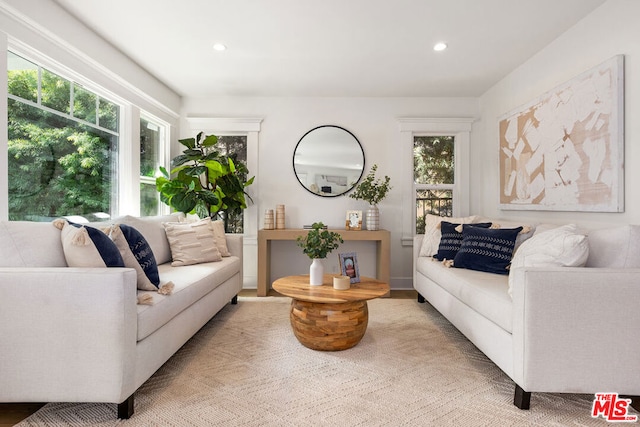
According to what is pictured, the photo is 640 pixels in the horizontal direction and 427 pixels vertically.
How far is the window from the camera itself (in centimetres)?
385

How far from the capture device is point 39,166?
2441mm

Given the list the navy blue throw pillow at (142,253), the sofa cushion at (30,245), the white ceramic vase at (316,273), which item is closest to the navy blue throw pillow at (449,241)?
the white ceramic vase at (316,273)

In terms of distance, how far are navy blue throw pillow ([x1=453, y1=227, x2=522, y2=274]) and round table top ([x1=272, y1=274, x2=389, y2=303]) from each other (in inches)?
30.8

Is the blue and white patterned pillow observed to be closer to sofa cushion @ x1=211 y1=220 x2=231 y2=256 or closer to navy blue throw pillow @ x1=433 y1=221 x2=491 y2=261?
sofa cushion @ x1=211 y1=220 x2=231 y2=256

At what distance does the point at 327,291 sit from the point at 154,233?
1.61m

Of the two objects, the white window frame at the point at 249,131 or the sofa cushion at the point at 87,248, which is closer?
the sofa cushion at the point at 87,248

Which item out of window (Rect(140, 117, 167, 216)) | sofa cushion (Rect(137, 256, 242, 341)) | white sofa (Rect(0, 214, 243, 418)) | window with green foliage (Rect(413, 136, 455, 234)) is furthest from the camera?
window with green foliage (Rect(413, 136, 455, 234))

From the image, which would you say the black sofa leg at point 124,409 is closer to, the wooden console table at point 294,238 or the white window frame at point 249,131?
the wooden console table at point 294,238

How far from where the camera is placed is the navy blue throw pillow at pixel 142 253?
2.19 meters

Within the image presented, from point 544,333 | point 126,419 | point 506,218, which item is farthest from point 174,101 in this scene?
point 544,333

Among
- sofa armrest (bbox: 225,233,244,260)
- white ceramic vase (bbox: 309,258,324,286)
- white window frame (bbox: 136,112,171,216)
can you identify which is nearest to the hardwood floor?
white ceramic vase (bbox: 309,258,324,286)

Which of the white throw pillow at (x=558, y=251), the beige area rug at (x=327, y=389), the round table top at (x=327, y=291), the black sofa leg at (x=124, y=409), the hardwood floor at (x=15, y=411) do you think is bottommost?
the beige area rug at (x=327, y=389)

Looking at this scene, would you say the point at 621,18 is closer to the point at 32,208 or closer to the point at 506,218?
the point at 506,218

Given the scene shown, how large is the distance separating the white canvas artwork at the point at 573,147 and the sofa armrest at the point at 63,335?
2932 mm
